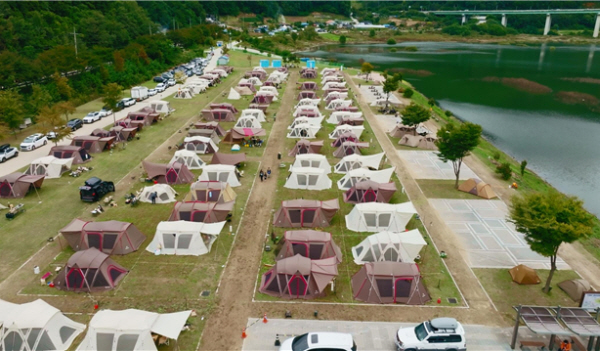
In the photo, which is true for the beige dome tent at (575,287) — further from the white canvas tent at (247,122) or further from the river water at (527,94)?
the white canvas tent at (247,122)

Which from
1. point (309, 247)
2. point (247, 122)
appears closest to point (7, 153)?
point (247, 122)

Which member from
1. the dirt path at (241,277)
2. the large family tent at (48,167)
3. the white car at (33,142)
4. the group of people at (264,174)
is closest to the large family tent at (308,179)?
the dirt path at (241,277)

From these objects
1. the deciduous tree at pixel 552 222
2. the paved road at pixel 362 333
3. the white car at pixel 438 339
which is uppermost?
the deciduous tree at pixel 552 222

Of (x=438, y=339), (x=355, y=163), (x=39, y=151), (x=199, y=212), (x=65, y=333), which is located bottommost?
(x=65, y=333)

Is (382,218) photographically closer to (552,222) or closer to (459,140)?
(552,222)

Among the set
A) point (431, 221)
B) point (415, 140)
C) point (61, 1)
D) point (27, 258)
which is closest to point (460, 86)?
point (415, 140)

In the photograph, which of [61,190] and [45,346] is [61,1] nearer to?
[61,190]
